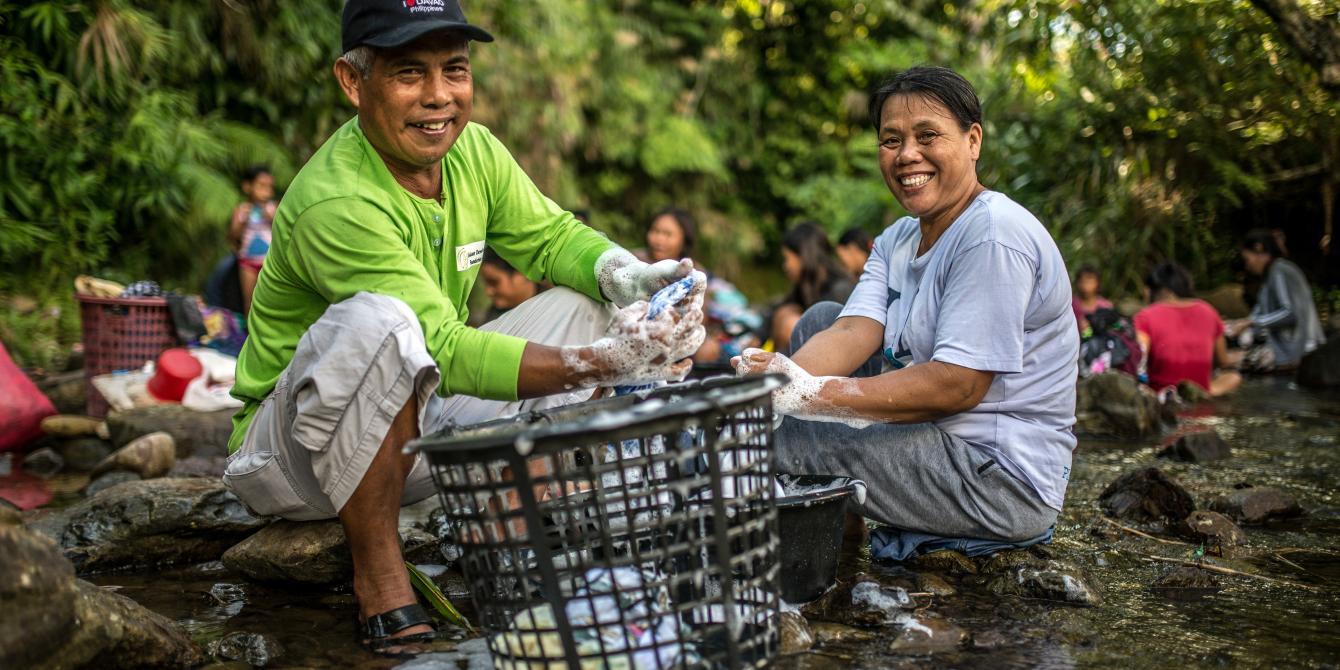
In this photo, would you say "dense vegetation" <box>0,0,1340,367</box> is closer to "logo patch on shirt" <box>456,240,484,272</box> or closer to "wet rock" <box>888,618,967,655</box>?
"logo patch on shirt" <box>456,240,484,272</box>

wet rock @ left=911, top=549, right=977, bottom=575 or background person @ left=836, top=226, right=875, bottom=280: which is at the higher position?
background person @ left=836, top=226, right=875, bottom=280

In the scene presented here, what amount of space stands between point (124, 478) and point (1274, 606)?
14.2ft

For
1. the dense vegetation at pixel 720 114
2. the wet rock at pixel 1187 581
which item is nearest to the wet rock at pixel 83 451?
the dense vegetation at pixel 720 114

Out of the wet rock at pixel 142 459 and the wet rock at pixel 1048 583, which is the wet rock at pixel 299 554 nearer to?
the wet rock at pixel 1048 583

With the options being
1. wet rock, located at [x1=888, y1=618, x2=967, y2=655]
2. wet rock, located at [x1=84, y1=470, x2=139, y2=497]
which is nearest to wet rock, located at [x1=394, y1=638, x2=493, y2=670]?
wet rock, located at [x1=888, y1=618, x2=967, y2=655]

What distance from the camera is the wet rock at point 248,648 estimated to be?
2.29 metres

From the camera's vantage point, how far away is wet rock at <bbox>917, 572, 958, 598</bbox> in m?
2.65

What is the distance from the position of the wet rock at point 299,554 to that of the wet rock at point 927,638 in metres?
1.45

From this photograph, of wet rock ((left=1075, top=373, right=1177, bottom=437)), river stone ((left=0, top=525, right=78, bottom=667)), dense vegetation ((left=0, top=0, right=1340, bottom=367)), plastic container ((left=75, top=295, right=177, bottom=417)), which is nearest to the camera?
river stone ((left=0, top=525, right=78, bottom=667))

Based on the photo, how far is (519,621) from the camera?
6.28 feet

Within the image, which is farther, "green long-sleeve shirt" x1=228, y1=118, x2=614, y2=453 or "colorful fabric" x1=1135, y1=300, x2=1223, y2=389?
"colorful fabric" x1=1135, y1=300, x2=1223, y2=389

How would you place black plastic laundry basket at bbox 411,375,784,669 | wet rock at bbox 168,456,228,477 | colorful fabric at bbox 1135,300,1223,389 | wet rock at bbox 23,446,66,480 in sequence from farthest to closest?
colorful fabric at bbox 1135,300,1223,389, wet rock at bbox 23,446,66,480, wet rock at bbox 168,456,228,477, black plastic laundry basket at bbox 411,375,784,669

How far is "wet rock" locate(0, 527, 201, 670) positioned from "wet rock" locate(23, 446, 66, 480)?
12.3ft

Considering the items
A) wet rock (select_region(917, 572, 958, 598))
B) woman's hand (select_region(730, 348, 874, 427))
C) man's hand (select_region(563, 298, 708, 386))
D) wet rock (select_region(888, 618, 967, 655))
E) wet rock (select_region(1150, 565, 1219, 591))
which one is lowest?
wet rock (select_region(1150, 565, 1219, 591))
